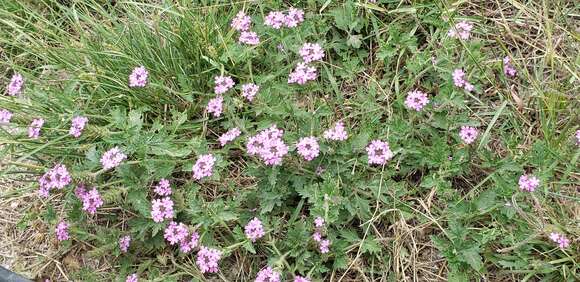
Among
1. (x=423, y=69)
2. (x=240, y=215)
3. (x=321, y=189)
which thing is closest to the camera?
(x=321, y=189)

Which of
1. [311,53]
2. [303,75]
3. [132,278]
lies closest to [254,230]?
[132,278]

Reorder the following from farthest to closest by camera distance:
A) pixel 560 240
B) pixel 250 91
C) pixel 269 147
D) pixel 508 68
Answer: pixel 508 68
pixel 250 91
pixel 269 147
pixel 560 240

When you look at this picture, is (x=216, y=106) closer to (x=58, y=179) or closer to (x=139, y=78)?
(x=139, y=78)

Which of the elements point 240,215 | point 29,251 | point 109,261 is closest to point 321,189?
point 240,215

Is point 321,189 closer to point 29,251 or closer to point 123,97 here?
point 123,97

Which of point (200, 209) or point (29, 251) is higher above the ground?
point (200, 209)

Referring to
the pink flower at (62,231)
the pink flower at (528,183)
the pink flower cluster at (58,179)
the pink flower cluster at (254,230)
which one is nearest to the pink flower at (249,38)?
the pink flower cluster at (254,230)
